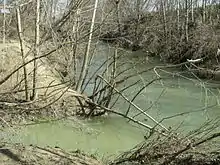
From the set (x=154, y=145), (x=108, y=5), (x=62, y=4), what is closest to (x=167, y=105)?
(x=108, y=5)

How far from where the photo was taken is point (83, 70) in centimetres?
1391

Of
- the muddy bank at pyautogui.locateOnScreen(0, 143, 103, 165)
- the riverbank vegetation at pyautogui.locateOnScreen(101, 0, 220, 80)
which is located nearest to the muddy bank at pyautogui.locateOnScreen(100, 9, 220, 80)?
the riverbank vegetation at pyautogui.locateOnScreen(101, 0, 220, 80)

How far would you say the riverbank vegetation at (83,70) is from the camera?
7027 mm

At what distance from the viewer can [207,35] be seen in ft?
84.2

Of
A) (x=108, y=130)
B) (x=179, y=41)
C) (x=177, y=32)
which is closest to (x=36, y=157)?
(x=108, y=130)

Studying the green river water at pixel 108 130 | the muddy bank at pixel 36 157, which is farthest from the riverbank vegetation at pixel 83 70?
the green river water at pixel 108 130

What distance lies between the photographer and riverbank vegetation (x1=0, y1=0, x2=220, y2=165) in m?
7.03

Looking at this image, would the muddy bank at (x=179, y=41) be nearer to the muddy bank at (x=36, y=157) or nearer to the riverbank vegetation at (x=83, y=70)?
the riverbank vegetation at (x=83, y=70)

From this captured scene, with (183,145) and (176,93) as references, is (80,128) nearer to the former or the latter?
(183,145)

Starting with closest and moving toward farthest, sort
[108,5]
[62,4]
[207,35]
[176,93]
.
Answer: [62,4], [108,5], [176,93], [207,35]

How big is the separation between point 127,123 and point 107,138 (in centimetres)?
131

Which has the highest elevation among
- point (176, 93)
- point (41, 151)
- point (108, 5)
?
point (108, 5)

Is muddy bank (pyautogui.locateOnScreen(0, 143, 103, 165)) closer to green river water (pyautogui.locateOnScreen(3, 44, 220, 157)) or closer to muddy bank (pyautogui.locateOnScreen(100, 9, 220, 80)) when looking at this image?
green river water (pyautogui.locateOnScreen(3, 44, 220, 157))

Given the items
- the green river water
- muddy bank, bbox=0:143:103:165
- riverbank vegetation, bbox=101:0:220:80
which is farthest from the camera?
riverbank vegetation, bbox=101:0:220:80
